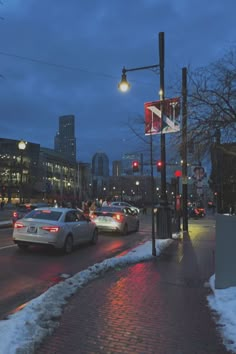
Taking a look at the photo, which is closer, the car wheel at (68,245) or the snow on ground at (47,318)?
the snow on ground at (47,318)

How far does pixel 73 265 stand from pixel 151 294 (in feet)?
13.6

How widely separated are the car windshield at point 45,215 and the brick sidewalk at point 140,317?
15.1ft

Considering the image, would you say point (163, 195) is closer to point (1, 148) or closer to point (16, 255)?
point (16, 255)

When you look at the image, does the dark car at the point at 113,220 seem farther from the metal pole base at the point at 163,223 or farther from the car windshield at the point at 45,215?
the car windshield at the point at 45,215

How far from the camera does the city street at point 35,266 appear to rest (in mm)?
8209

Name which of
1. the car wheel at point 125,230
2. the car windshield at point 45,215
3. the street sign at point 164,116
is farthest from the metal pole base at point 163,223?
the car windshield at point 45,215

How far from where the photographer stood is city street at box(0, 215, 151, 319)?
8.21 meters

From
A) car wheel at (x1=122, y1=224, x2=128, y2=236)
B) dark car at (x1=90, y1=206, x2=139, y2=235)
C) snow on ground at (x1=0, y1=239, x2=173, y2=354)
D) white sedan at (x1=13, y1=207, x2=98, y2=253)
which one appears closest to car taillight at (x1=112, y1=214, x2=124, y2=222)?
dark car at (x1=90, y1=206, x2=139, y2=235)

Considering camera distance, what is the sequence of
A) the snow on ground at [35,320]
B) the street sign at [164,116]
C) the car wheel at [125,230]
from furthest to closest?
1. the car wheel at [125,230]
2. the street sign at [164,116]
3. the snow on ground at [35,320]

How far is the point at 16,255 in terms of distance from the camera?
43.5 feet

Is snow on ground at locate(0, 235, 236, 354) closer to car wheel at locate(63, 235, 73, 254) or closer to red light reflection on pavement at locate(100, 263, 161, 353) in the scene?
red light reflection on pavement at locate(100, 263, 161, 353)

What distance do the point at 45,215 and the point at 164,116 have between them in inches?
201

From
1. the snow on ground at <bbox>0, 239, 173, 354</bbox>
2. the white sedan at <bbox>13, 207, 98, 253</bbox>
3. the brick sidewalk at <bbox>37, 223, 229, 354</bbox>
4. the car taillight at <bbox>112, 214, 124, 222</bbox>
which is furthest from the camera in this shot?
the car taillight at <bbox>112, 214, 124, 222</bbox>

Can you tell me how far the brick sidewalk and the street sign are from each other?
187 inches
